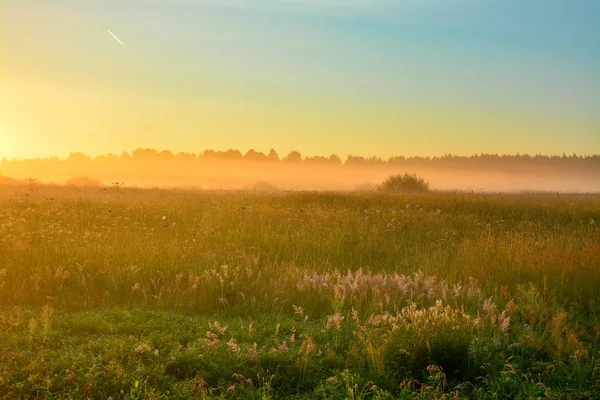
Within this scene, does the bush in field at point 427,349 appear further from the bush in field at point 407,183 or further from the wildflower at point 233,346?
the bush in field at point 407,183

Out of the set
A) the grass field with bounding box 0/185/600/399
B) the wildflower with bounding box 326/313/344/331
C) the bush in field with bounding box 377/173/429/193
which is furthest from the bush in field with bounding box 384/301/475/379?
the bush in field with bounding box 377/173/429/193

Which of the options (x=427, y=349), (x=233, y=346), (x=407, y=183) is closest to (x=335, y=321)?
(x=427, y=349)

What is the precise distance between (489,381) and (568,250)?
19.3 feet

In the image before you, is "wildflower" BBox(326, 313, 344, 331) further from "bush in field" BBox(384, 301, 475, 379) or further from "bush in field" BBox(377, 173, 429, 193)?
"bush in field" BBox(377, 173, 429, 193)

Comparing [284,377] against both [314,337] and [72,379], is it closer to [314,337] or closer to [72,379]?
[314,337]

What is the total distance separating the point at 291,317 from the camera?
6621mm

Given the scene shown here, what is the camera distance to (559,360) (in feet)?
16.8

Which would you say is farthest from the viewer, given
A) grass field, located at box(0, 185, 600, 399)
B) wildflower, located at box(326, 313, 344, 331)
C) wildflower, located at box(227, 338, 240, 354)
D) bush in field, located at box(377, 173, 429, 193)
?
bush in field, located at box(377, 173, 429, 193)

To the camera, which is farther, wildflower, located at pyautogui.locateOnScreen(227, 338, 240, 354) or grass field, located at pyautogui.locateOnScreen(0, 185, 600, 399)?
wildflower, located at pyautogui.locateOnScreen(227, 338, 240, 354)

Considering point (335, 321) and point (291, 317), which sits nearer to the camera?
point (335, 321)

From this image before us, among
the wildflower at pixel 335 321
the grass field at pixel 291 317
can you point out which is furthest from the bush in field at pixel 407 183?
the wildflower at pixel 335 321

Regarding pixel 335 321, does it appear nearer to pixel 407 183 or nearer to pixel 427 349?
pixel 427 349

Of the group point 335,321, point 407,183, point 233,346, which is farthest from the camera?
point 407,183

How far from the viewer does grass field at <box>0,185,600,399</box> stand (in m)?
4.55
